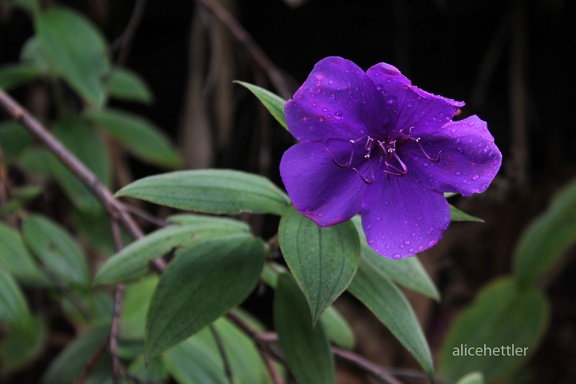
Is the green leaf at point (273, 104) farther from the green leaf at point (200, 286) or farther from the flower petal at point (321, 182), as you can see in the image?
the green leaf at point (200, 286)

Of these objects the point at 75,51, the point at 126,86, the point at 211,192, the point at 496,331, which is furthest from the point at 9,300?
the point at 496,331

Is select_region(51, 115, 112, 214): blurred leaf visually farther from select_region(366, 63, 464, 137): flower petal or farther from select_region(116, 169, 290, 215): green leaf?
select_region(366, 63, 464, 137): flower petal

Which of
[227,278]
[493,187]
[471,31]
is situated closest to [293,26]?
[471,31]

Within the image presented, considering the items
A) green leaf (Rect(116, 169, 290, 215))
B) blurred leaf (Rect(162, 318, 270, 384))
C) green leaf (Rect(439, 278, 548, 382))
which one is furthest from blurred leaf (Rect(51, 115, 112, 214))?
green leaf (Rect(439, 278, 548, 382))

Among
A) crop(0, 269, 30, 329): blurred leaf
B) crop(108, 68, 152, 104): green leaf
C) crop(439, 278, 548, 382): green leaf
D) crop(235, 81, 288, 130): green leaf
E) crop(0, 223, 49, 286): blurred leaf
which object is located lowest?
crop(439, 278, 548, 382): green leaf

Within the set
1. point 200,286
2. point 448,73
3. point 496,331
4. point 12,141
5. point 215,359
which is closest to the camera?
point 200,286

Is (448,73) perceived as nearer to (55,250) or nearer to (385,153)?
(55,250)

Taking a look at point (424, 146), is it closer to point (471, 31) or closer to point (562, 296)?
point (471, 31)
